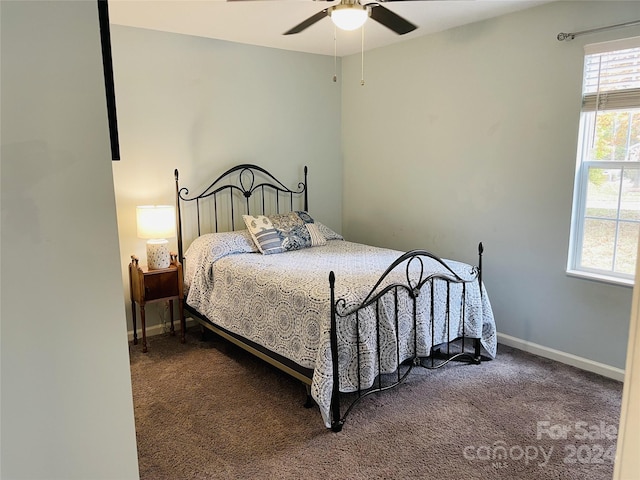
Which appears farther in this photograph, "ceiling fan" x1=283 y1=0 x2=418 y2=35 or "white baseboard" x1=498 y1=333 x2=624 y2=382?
"white baseboard" x1=498 y1=333 x2=624 y2=382

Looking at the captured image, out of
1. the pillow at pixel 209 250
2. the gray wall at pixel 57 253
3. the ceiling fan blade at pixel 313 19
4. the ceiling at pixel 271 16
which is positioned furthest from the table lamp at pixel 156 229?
the gray wall at pixel 57 253

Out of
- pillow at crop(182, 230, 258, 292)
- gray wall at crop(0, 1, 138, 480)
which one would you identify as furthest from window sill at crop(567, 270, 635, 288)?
gray wall at crop(0, 1, 138, 480)

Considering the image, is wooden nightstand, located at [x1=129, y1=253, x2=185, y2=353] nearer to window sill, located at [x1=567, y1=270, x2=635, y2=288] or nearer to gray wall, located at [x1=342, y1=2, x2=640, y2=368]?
gray wall, located at [x1=342, y1=2, x2=640, y2=368]

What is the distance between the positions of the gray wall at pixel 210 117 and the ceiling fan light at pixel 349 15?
1.94 metres

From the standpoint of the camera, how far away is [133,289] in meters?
3.80

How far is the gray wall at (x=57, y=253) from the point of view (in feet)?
3.56

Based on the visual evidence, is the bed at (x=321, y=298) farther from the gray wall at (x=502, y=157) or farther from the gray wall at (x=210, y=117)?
the gray wall at (x=502, y=157)

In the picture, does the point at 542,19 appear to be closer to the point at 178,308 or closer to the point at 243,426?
the point at 243,426

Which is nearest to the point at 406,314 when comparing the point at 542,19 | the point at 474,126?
the point at 474,126

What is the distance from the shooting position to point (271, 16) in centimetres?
342

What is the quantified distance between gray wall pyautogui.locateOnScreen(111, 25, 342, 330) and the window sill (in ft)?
8.26

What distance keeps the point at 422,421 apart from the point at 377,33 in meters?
3.05

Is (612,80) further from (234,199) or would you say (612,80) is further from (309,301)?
(234,199)

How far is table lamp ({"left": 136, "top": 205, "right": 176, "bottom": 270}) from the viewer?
3.60 meters
